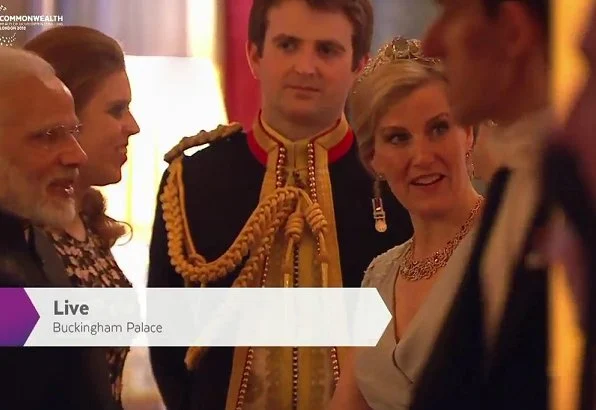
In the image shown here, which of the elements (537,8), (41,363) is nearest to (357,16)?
(537,8)

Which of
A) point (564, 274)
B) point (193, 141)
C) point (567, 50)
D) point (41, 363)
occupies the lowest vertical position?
point (41, 363)

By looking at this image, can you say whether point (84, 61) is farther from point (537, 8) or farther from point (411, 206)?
point (537, 8)

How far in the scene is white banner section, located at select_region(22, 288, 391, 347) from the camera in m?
1.03

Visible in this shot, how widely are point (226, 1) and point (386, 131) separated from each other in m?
0.26

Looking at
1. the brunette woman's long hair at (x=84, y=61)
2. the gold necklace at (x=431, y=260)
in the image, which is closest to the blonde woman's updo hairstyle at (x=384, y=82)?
the gold necklace at (x=431, y=260)

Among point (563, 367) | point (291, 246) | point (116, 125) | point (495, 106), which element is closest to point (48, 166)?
point (116, 125)

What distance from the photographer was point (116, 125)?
108 centimetres

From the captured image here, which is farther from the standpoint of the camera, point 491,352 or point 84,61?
point 84,61

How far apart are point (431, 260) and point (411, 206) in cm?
7

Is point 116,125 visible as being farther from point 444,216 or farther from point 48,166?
point 444,216

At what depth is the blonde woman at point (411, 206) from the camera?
998mm

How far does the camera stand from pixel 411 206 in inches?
40.4

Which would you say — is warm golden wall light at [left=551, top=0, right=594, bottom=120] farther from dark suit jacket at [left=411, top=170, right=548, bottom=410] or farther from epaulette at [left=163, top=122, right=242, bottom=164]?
epaulette at [left=163, top=122, right=242, bottom=164]

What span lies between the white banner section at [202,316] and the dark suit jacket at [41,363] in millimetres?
15
